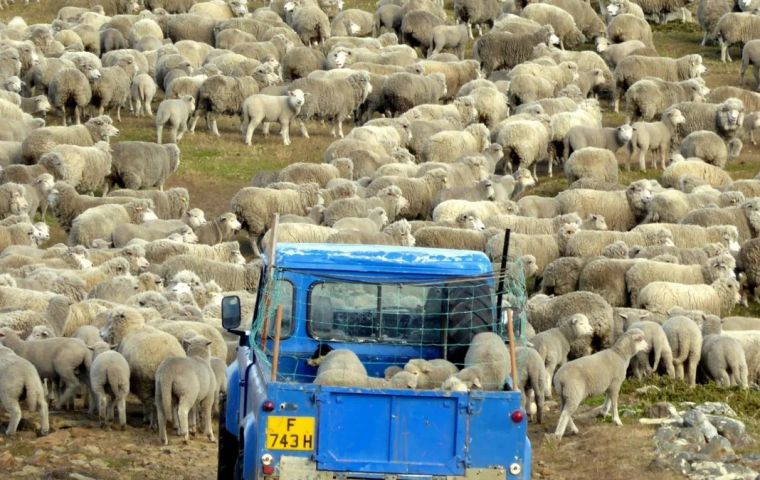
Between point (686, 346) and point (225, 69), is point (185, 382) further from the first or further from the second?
point (225, 69)

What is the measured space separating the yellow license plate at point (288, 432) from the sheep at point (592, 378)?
5.03 meters

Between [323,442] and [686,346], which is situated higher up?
[323,442]

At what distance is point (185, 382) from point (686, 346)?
5.56m

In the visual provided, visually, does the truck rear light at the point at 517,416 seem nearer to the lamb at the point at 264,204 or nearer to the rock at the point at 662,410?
the rock at the point at 662,410

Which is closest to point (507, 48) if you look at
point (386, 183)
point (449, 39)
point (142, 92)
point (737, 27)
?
point (449, 39)

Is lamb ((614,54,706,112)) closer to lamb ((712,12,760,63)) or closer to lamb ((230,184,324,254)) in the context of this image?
lamb ((712,12,760,63))

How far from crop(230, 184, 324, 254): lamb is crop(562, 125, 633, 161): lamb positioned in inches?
217

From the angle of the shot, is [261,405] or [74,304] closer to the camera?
[261,405]

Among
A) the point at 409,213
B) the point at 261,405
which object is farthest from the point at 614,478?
the point at 409,213

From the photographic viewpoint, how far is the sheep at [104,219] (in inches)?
813

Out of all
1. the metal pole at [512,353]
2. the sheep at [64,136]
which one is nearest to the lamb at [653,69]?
the sheep at [64,136]

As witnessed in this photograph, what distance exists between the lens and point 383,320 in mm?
9984

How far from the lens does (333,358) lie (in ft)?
29.9

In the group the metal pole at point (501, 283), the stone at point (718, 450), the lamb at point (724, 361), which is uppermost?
the metal pole at point (501, 283)
